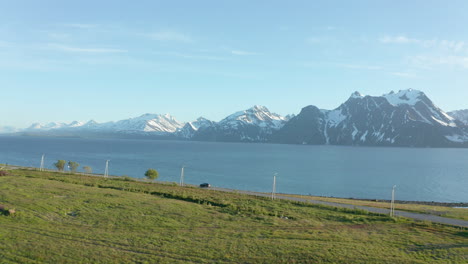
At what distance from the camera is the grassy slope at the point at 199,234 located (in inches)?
919

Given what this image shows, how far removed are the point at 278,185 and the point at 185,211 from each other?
73993mm

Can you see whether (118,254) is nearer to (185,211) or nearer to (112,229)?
(112,229)

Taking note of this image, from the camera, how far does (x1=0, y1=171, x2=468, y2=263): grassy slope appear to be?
2334cm

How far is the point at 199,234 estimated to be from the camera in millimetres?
28828

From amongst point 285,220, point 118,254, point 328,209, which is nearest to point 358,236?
point 285,220

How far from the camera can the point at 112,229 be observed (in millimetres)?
29438

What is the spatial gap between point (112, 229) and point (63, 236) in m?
4.17

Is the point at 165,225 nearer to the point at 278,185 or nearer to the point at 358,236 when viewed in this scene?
the point at 358,236

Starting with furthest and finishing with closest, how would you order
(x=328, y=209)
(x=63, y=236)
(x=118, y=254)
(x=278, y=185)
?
(x=278, y=185) → (x=328, y=209) → (x=63, y=236) → (x=118, y=254)

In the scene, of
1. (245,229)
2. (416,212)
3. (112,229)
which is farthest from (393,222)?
(112,229)

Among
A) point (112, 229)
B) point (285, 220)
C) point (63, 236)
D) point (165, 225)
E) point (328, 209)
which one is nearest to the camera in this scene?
point (63, 236)

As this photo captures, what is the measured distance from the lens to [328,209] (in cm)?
4566

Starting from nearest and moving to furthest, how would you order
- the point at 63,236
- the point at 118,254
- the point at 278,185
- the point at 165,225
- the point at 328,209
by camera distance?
the point at 118,254 < the point at 63,236 < the point at 165,225 < the point at 328,209 < the point at 278,185

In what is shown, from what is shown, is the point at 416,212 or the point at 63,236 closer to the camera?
the point at 63,236
